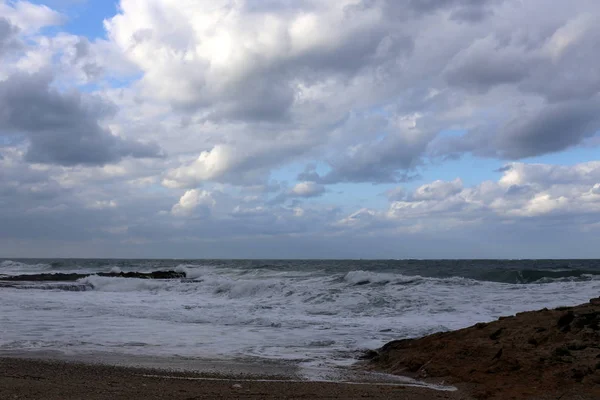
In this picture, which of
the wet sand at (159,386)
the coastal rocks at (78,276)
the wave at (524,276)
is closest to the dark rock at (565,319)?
the wet sand at (159,386)

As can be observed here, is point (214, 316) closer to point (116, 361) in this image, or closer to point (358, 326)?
point (358, 326)

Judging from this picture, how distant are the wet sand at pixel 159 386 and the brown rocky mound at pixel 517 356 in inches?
31.7

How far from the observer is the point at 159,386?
651 centimetres

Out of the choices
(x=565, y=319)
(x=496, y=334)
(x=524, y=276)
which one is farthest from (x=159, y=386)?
(x=524, y=276)

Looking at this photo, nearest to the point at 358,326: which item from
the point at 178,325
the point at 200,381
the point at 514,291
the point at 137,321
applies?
the point at 178,325

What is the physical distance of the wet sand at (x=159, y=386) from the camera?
5.85m

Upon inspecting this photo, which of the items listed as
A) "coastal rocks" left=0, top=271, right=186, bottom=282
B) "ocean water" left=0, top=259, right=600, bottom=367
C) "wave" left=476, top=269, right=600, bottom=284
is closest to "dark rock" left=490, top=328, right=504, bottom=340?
"ocean water" left=0, top=259, right=600, bottom=367

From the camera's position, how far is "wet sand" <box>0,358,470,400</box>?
5850mm

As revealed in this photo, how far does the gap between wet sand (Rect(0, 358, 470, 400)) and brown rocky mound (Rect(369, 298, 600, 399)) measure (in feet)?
2.64

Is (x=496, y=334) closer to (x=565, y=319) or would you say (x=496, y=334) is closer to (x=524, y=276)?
(x=565, y=319)

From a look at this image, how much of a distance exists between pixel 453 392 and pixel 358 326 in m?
6.37

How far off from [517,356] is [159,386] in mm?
4996

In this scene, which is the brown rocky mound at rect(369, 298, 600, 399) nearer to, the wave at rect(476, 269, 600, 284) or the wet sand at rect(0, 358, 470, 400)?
the wet sand at rect(0, 358, 470, 400)

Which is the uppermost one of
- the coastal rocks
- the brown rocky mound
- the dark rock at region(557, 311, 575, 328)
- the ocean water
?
the dark rock at region(557, 311, 575, 328)
